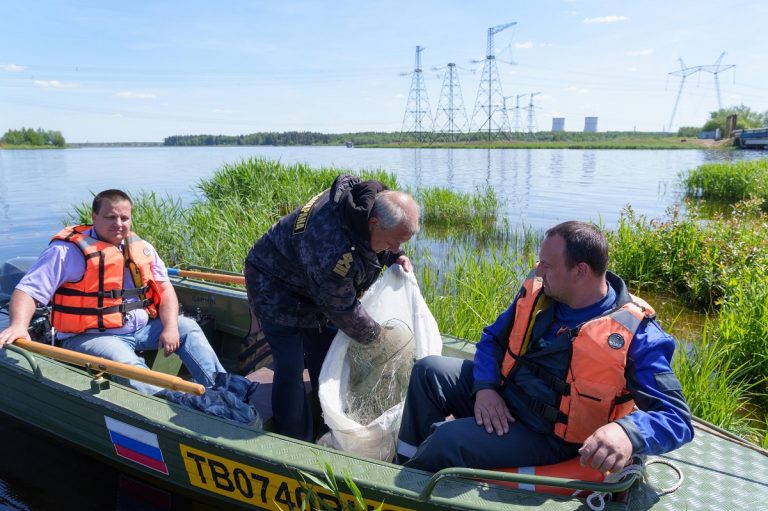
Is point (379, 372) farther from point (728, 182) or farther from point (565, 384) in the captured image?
point (728, 182)

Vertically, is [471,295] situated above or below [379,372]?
below

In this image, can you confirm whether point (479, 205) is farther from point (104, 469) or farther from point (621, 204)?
point (104, 469)

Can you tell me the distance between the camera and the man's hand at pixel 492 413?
2.12 m

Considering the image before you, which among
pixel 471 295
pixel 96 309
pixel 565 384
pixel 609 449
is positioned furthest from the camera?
pixel 471 295

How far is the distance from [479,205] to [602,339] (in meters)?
8.69

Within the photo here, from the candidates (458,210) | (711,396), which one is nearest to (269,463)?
(711,396)

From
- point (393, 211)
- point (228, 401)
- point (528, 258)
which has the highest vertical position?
point (393, 211)

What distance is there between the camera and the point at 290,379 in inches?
112

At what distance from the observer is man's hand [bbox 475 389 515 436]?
2.12 metres

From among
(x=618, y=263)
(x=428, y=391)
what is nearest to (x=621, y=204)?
(x=618, y=263)

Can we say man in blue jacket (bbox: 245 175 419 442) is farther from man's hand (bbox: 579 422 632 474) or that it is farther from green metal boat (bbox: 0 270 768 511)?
man's hand (bbox: 579 422 632 474)

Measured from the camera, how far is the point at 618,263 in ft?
22.3

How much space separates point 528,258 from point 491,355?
6075 millimetres

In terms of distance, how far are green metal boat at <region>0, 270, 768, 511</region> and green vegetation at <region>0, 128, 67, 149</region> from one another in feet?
241
